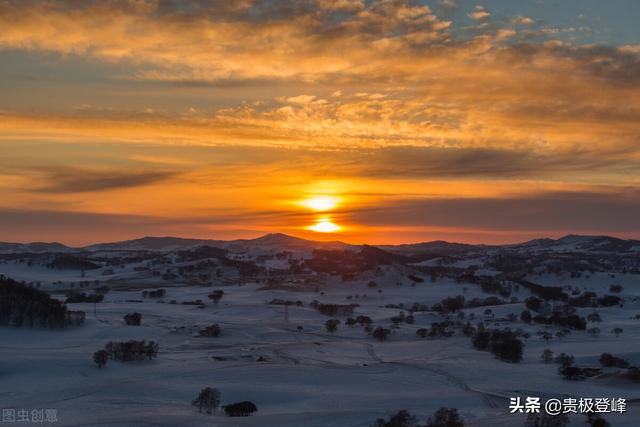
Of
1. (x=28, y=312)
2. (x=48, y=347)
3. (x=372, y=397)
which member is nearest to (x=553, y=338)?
(x=372, y=397)

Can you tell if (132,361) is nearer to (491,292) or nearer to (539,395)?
(539,395)

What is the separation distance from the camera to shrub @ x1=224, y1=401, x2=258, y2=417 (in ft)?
95.3

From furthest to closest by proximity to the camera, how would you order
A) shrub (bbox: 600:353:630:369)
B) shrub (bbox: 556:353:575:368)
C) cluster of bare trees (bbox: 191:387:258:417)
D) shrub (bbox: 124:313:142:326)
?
1. shrub (bbox: 124:313:142:326)
2. shrub (bbox: 600:353:630:369)
3. shrub (bbox: 556:353:575:368)
4. cluster of bare trees (bbox: 191:387:258:417)

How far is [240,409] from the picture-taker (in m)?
29.6

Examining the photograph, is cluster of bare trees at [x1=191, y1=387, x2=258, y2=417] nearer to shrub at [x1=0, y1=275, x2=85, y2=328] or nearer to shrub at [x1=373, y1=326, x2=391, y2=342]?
shrub at [x1=373, y1=326, x2=391, y2=342]

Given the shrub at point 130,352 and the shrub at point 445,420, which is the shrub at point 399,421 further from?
the shrub at point 130,352

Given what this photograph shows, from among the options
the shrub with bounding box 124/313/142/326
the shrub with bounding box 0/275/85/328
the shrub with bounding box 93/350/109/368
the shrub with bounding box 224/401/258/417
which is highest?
Answer: the shrub with bounding box 0/275/85/328

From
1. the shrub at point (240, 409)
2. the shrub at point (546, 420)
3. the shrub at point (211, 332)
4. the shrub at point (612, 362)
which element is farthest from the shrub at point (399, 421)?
→ the shrub at point (211, 332)

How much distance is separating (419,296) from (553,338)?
46.4 meters

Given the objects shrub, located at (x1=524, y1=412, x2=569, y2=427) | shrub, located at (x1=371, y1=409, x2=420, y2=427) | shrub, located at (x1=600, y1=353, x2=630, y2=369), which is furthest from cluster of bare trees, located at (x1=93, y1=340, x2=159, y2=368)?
shrub, located at (x1=600, y1=353, x2=630, y2=369)

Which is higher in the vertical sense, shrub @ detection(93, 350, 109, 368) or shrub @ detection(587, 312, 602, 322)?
shrub @ detection(587, 312, 602, 322)

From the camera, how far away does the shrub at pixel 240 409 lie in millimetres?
29047

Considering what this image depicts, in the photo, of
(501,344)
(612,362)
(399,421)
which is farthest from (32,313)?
(612,362)

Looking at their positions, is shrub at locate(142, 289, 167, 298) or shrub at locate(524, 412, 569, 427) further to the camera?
shrub at locate(142, 289, 167, 298)
